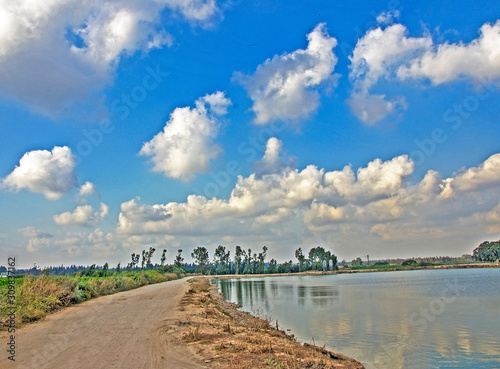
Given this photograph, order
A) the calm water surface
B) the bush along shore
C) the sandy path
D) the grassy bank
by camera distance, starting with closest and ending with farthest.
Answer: the bush along shore
the sandy path
the calm water surface
the grassy bank

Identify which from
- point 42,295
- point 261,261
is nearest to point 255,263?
point 261,261

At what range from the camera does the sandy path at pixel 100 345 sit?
1065 centimetres

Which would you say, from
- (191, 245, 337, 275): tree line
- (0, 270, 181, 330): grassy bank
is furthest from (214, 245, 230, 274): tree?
(0, 270, 181, 330): grassy bank

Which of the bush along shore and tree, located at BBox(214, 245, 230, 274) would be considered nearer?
the bush along shore

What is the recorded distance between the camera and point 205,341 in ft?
44.0

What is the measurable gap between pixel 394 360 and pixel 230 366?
8520 mm

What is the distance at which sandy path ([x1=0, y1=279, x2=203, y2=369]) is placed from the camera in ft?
34.9

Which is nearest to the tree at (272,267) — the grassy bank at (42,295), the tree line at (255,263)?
the tree line at (255,263)

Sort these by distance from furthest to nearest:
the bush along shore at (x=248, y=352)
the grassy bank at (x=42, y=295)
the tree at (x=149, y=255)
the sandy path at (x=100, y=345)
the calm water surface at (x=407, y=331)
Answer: the tree at (x=149, y=255), the grassy bank at (x=42, y=295), the calm water surface at (x=407, y=331), the sandy path at (x=100, y=345), the bush along shore at (x=248, y=352)

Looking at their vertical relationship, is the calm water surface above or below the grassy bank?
below

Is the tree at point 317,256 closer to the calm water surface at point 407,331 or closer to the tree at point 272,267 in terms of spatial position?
the tree at point 272,267

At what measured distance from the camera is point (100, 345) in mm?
13008

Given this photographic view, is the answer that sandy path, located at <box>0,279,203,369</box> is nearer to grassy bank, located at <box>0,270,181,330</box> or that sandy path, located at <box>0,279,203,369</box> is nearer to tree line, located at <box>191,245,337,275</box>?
grassy bank, located at <box>0,270,181,330</box>

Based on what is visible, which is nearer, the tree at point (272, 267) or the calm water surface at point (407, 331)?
the calm water surface at point (407, 331)
